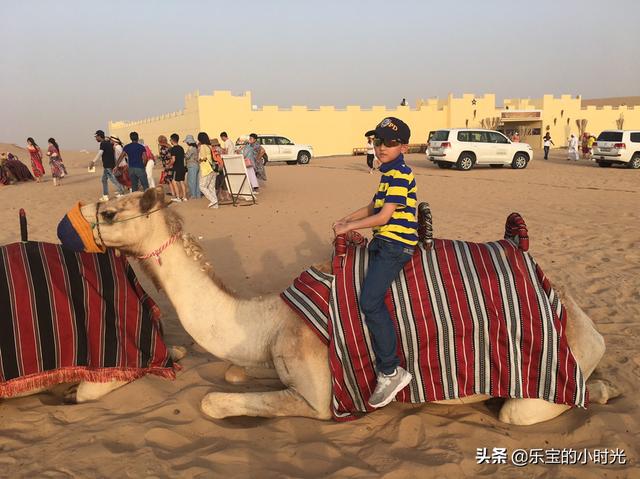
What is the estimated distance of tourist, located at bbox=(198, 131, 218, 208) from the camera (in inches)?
491

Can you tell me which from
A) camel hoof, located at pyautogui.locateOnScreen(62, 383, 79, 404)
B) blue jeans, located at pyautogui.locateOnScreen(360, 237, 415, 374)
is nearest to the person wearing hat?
blue jeans, located at pyautogui.locateOnScreen(360, 237, 415, 374)

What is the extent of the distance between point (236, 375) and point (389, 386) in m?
1.34

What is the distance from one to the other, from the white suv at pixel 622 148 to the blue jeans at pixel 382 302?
921 inches

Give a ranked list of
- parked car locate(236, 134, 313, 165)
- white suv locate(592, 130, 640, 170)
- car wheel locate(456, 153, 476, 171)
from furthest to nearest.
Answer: parked car locate(236, 134, 313, 165) < car wheel locate(456, 153, 476, 171) < white suv locate(592, 130, 640, 170)

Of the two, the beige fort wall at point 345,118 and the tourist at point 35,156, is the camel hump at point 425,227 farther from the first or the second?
the beige fort wall at point 345,118

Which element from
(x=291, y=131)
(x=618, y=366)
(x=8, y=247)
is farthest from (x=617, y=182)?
(x=291, y=131)

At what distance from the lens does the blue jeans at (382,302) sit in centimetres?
308

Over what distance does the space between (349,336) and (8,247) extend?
2463 millimetres

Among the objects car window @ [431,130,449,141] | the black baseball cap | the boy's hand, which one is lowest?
the boy's hand

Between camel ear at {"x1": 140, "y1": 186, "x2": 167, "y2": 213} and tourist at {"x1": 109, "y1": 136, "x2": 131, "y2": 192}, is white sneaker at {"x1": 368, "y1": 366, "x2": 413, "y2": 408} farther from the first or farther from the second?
tourist at {"x1": 109, "y1": 136, "x2": 131, "y2": 192}

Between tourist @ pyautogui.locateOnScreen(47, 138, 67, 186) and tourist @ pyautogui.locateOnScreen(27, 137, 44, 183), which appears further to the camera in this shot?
tourist @ pyautogui.locateOnScreen(27, 137, 44, 183)

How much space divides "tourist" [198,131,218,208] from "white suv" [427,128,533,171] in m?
13.0

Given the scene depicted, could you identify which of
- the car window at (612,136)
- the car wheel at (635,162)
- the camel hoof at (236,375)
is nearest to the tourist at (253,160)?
the camel hoof at (236,375)

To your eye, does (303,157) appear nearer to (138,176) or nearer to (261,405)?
(138,176)
